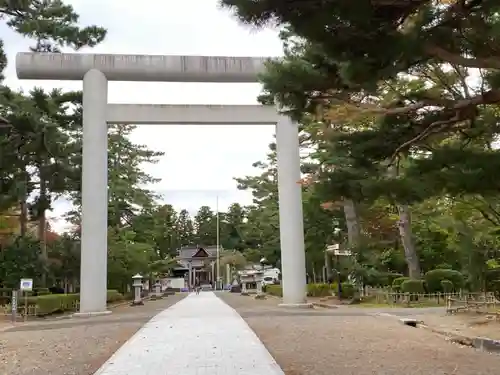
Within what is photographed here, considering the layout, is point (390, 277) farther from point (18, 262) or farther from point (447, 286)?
Result: point (18, 262)

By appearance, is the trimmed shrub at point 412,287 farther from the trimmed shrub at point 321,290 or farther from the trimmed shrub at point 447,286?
the trimmed shrub at point 321,290

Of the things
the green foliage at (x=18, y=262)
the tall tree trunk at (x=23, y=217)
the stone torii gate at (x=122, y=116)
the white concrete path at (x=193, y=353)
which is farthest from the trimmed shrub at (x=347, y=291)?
the tall tree trunk at (x=23, y=217)

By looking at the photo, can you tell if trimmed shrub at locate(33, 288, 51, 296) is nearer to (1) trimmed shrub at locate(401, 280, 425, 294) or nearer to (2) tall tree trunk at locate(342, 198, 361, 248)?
(2) tall tree trunk at locate(342, 198, 361, 248)

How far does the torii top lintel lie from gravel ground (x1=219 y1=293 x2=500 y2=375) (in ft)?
27.6

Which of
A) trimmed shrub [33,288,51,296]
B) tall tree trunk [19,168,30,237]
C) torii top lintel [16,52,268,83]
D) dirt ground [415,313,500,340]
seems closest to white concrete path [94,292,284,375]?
dirt ground [415,313,500,340]

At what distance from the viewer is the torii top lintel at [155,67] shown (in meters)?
16.8

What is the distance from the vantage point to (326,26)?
188 inches

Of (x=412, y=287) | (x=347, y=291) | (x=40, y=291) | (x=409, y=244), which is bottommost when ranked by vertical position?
(x=347, y=291)

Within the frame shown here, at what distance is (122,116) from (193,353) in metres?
11.3

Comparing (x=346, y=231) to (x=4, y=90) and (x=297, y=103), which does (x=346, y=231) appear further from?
(x=297, y=103)

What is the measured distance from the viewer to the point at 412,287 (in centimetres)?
1834

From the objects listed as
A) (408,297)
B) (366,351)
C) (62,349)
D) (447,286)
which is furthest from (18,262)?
(366,351)

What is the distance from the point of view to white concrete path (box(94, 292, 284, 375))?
6.30 metres

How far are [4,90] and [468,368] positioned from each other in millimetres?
16647
